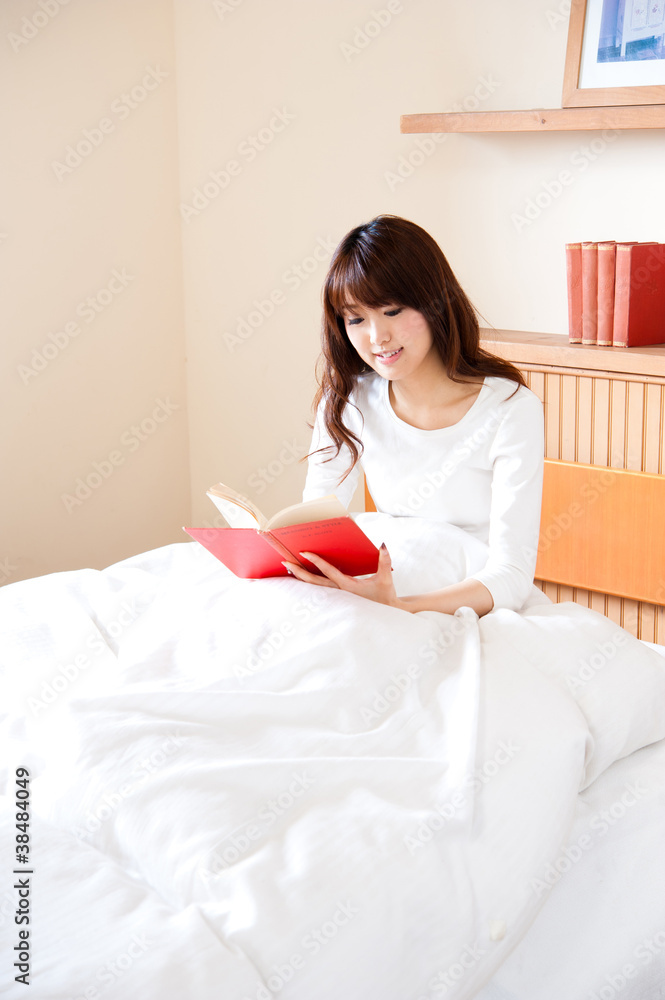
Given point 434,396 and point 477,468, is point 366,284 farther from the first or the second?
point 477,468

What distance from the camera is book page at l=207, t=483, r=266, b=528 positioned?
1503 millimetres

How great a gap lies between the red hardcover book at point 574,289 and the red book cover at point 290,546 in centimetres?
97

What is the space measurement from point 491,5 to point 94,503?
182cm

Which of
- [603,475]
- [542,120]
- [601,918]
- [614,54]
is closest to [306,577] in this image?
[601,918]

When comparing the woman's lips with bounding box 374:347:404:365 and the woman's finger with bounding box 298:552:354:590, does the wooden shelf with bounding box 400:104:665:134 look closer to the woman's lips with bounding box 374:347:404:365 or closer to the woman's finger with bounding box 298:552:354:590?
the woman's lips with bounding box 374:347:404:365

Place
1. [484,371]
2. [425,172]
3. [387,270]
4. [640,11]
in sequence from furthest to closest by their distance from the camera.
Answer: [425,172] → [640,11] → [484,371] → [387,270]

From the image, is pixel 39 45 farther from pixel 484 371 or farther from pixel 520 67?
pixel 484 371

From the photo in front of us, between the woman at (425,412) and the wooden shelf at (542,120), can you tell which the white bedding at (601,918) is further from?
the wooden shelf at (542,120)

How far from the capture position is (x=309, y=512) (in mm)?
1430

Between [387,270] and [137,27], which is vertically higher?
[137,27]

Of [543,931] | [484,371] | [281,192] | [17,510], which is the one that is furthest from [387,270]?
[17,510]

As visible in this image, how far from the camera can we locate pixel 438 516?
1.75 metres

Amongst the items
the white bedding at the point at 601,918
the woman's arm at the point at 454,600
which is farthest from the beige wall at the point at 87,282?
the white bedding at the point at 601,918

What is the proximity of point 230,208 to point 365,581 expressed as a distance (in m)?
1.95
